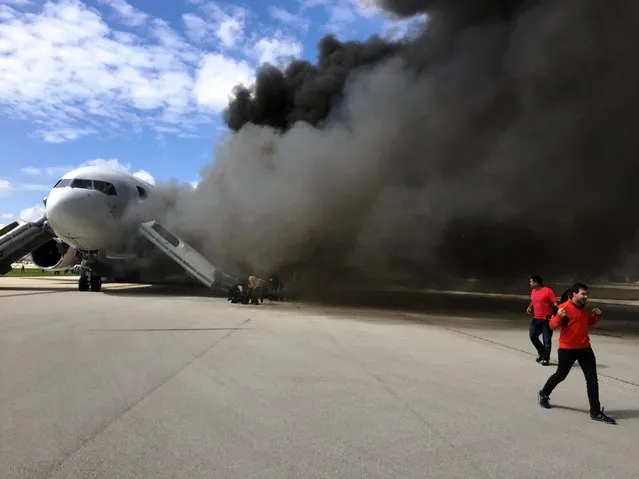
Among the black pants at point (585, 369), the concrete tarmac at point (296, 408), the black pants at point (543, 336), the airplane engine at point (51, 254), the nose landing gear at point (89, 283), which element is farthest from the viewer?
the airplane engine at point (51, 254)

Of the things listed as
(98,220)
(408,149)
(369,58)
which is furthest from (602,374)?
(98,220)

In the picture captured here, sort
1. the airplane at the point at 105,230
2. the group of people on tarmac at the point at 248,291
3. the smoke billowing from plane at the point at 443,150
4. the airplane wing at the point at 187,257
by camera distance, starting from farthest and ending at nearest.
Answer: the airplane at the point at 105,230
the airplane wing at the point at 187,257
the group of people on tarmac at the point at 248,291
the smoke billowing from plane at the point at 443,150

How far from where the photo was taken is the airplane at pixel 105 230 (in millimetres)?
19656

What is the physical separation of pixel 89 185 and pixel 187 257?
4.95 metres

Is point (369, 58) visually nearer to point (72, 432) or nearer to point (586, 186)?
point (586, 186)

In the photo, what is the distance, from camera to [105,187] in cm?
2100

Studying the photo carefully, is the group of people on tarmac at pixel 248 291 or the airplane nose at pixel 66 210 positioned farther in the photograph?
the airplane nose at pixel 66 210

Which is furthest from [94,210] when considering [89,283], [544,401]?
[544,401]

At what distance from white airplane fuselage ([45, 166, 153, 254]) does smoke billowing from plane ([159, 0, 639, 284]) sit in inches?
79.6

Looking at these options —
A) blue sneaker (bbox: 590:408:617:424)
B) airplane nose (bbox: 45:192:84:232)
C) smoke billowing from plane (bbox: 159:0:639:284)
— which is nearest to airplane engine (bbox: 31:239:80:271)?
airplane nose (bbox: 45:192:84:232)

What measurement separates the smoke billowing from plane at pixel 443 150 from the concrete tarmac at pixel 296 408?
619cm

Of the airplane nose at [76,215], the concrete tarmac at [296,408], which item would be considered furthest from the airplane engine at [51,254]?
the concrete tarmac at [296,408]

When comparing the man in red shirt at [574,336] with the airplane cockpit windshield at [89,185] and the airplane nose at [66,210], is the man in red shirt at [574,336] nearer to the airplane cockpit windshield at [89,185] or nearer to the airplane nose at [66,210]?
the airplane nose at [66,210]

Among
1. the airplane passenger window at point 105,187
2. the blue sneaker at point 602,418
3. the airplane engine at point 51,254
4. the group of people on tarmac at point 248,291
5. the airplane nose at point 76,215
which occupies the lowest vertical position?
the blue sneaker at point 602,418
